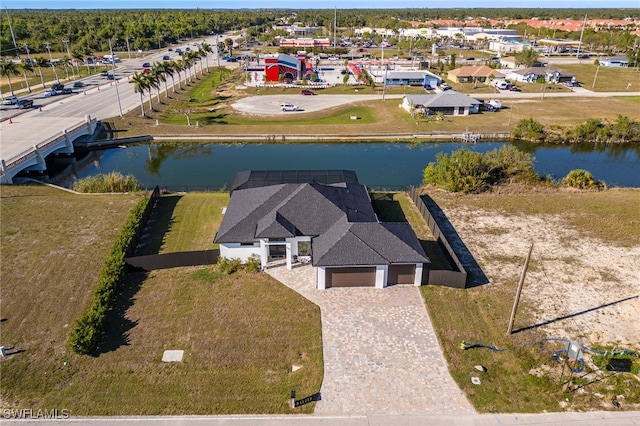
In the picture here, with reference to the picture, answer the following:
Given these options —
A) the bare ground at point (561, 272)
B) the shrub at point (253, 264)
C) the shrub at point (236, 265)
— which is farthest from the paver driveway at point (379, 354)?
the bare ground at point (561, 272)

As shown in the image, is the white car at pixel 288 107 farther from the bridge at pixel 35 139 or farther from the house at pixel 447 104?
the bridge at pixel 35 139

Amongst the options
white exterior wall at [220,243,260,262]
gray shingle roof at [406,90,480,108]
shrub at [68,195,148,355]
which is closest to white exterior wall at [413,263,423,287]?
white exterior wall at [220,243,260,262]

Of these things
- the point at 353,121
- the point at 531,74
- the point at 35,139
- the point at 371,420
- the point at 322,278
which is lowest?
the point at 371,420

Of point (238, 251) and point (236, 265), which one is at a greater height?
point (238, 251)

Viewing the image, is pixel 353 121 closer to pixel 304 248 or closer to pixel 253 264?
pixel 304 248

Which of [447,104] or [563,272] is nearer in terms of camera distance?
[563,272]

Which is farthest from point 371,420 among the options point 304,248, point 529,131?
point 529,131
